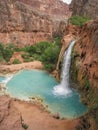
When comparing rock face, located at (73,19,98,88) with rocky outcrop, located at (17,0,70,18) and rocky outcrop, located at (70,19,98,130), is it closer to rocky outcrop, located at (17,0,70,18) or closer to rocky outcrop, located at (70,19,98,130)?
rocky outcrop, located at (70,19,98,130)

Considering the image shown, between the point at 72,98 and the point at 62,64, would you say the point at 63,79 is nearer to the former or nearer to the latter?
the point at 62,64

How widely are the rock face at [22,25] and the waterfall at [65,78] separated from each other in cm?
2955

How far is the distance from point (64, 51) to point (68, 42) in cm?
131

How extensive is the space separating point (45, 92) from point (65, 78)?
342 cm

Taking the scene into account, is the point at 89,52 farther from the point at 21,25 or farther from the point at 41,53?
the point at 21,25

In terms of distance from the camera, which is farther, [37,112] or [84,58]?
[84,58]

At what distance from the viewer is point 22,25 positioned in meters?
62.7

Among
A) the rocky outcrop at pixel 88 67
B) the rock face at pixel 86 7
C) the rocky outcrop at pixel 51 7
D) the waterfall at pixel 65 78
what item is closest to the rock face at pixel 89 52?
the rocky outcrop at pixel 88 67

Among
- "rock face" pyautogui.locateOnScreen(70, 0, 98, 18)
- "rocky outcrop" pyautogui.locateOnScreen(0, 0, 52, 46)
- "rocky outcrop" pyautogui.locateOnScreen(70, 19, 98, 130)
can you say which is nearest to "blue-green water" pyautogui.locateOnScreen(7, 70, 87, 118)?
"rocky outcrop" pyautogui.locateOnScreen(70, 19, 98, 130)

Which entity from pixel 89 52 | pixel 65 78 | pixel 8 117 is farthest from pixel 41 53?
pixel 8 117

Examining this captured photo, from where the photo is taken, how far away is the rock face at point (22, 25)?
59.5 metres

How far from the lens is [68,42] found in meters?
32.2

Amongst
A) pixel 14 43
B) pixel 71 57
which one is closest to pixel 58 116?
pixel 71 57

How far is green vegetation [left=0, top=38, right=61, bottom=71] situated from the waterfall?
4.83 metres
